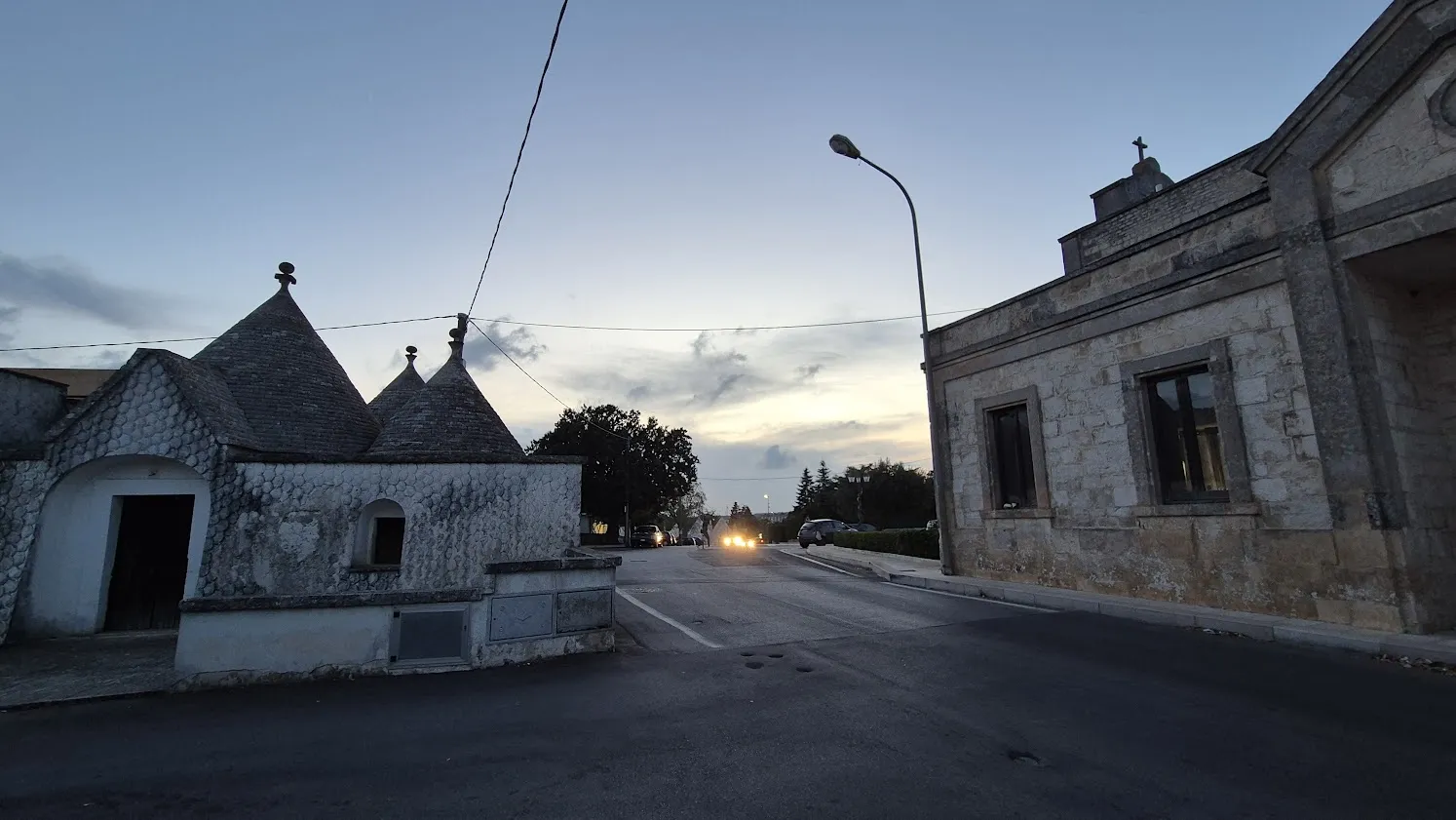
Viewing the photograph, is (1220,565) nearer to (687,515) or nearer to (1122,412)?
(1122,412)

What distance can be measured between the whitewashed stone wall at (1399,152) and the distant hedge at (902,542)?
14.7 metres

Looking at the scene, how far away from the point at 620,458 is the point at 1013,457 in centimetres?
3955

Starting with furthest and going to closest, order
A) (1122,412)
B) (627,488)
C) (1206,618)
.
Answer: (627,488), (1122,412), (1206,618)

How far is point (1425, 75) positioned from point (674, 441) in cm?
4864

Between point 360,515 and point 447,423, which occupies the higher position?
point 447,423

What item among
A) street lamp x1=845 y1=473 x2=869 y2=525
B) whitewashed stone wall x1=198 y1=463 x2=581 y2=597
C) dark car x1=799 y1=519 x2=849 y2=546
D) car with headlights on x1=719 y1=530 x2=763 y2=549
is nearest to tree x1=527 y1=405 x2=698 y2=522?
car with headlights on x1=719 y1=530 x2=763 y2=549

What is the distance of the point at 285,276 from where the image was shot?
18.7 m

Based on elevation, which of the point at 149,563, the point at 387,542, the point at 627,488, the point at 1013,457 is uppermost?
the point at 627,488

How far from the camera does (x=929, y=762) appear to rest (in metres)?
4.29

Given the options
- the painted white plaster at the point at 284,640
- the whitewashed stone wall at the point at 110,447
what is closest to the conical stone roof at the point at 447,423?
the whitewashed stone wall at the point at 110,447

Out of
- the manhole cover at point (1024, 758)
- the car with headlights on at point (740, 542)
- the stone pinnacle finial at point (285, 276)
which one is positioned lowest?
the car with headlights on at point (740, 542)

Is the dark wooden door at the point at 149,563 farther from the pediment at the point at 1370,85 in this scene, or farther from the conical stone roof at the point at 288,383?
the pediment at the point at 1370,85

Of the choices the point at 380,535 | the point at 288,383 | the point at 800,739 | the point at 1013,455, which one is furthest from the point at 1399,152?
the point at 288,383

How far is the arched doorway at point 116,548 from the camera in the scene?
10922mm
